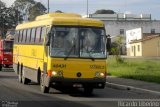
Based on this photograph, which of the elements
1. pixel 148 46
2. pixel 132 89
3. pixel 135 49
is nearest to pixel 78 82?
pixel 132 89

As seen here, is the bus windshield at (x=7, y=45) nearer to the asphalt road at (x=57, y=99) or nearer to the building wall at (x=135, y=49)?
the asphalt road at (x=57, y=99)

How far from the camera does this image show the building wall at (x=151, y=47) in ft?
296

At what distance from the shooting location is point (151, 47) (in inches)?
3639

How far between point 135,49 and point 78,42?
78958mm

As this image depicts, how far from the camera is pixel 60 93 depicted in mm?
21016

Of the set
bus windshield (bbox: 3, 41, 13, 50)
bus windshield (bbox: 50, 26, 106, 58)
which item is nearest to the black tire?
bus windshield (bbox: 50, 26, 106, 58)

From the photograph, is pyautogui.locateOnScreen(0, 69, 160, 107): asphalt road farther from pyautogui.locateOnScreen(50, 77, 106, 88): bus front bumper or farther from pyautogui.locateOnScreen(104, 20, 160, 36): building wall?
pyautogui.locateOnScreen(104, 20, 160, 36): building wall

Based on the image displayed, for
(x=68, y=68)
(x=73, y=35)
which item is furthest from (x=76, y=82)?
(x=73, y=35)

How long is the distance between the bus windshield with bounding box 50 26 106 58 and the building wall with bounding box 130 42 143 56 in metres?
72.9

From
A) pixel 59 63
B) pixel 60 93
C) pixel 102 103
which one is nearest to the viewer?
pixel 102 103

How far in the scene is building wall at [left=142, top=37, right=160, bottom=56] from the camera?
90250 mm

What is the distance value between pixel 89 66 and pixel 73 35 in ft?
4.55

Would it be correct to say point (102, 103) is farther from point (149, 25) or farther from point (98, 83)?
point (149, 25)

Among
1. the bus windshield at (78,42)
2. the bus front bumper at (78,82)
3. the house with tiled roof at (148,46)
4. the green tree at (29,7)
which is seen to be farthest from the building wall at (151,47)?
the bus front bumper at (78,82)
